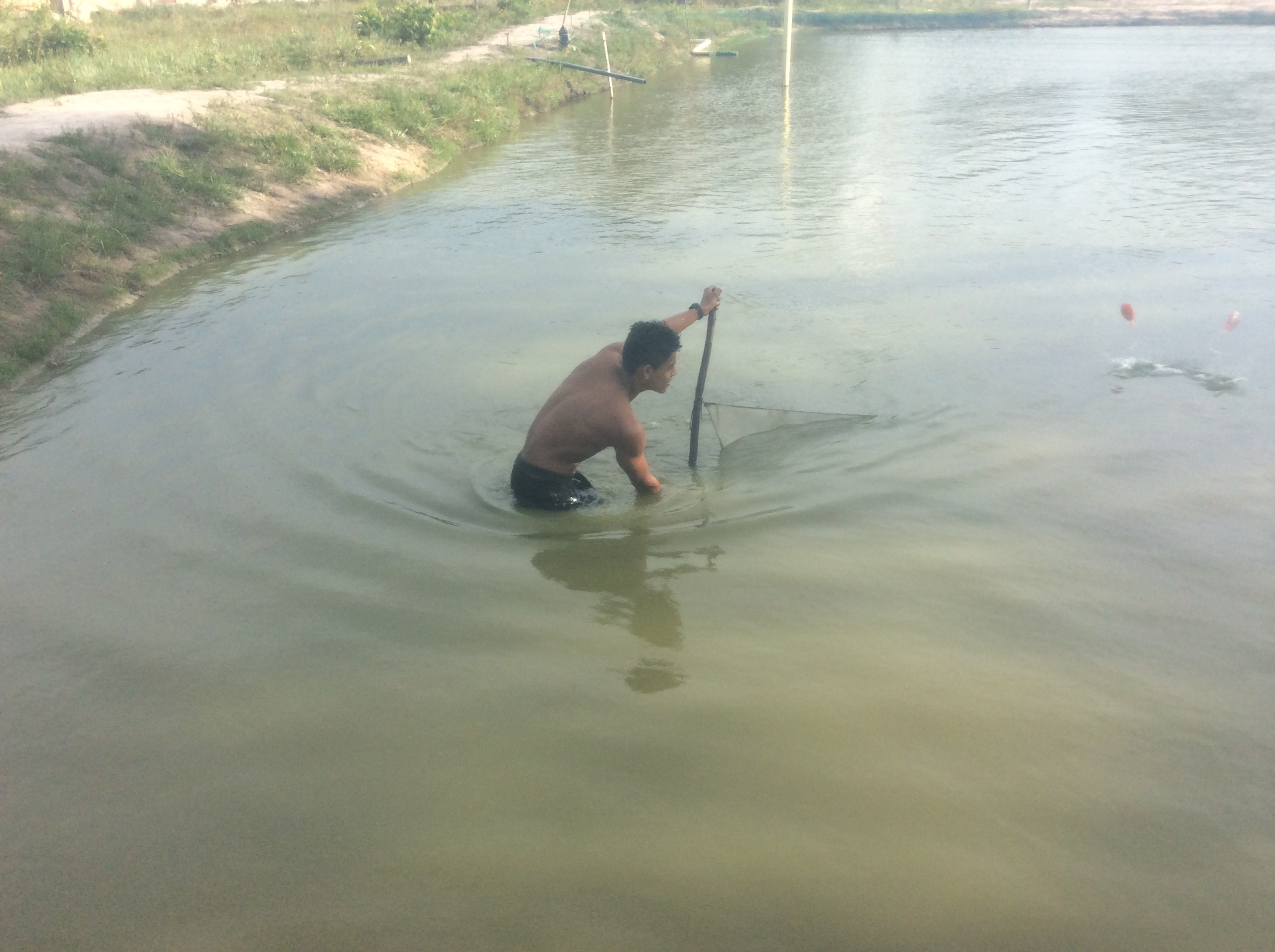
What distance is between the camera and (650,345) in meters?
4.46

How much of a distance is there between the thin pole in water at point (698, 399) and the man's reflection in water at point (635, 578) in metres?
0.82

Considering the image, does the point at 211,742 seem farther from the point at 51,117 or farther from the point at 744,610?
the point at 51,117

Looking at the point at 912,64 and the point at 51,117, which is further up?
the point at 912,64

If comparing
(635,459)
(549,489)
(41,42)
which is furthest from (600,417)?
(41,42)

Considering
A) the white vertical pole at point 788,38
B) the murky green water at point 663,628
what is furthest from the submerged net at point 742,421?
the white vertical pole at point 788,38

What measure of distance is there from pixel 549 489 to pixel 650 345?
1.02 metres

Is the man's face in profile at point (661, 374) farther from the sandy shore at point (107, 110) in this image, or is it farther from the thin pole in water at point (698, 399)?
the sandy shore at point (107, 110)

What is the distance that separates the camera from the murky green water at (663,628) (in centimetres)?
282

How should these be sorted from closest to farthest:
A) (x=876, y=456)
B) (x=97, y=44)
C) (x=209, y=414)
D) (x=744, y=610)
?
1. (x=744, y=610)
2. (x=876, y=456)
3. (x=209, y=414)
4. (x=97, y=44)

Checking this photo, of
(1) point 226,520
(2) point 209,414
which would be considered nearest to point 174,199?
(2) point 209,414

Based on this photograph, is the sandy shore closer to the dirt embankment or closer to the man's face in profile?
the dirt embankment

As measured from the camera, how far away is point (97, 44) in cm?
1978

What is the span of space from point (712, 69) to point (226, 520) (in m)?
29.4

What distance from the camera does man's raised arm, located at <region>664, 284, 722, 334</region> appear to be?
4.95 metres
